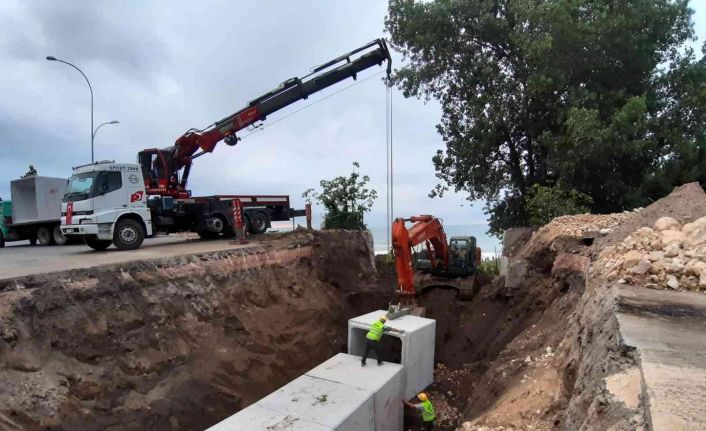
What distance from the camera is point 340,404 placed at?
700 centimetres

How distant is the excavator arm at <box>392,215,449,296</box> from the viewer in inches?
435

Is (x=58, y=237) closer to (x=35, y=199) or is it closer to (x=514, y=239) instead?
(x=35, y=199)

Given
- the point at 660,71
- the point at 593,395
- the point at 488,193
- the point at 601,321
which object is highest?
the point at 660,71

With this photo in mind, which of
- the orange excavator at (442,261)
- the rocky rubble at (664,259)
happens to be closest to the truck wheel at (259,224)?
the orange excavator at (442,261)

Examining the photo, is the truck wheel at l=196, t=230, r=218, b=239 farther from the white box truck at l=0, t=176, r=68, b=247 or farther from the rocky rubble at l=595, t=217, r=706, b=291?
the rocky rubble at l=595, t=217, r=706, b=291

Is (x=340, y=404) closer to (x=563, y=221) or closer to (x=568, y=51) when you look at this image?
(x=563, y=221)

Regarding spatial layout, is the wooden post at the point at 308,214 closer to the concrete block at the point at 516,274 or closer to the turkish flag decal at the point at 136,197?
the turkish flag decal at the point at 136,197

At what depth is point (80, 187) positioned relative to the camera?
13.3 m

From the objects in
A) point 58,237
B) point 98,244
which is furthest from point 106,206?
point 58,237

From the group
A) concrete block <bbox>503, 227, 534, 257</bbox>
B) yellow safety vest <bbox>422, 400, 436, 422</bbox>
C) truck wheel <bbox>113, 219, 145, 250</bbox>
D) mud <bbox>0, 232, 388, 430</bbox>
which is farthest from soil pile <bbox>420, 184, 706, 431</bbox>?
truck wheel <bbox>113, 219, 145, 250</bbox>

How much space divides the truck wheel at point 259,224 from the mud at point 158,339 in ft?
14.5

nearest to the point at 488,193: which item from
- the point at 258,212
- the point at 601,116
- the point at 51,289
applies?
the point at 601,116

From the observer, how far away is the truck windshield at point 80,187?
13.1 metres

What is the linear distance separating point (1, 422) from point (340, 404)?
486cm
